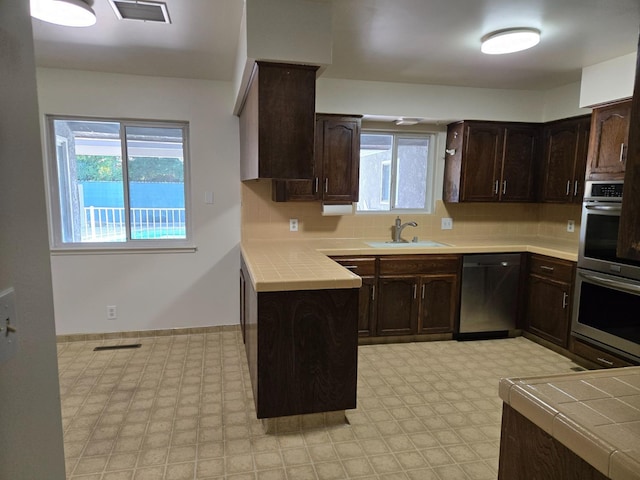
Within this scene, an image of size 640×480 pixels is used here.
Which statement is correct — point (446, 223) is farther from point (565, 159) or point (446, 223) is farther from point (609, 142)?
point (609, 142)

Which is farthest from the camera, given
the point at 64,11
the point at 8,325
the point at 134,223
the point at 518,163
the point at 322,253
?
the point at 518,163

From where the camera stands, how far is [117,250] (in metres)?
3.68

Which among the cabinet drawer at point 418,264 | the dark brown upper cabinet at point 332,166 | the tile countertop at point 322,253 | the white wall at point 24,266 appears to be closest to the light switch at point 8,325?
the white wall at point 24,266

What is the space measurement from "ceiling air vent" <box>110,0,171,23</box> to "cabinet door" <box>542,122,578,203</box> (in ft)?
11.6

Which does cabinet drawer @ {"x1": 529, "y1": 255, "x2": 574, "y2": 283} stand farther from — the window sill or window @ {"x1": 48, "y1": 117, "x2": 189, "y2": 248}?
window @ {"x1": 48, "y1": 117, "x2": 189, "y2": 248}

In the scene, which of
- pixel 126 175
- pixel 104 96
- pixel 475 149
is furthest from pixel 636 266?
pixel 104 96

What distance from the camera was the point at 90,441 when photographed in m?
2.23

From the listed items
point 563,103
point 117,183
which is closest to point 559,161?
point 563,103

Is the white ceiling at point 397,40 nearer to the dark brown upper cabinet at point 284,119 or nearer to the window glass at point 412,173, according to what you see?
the dark brown upper cabinet at point 284,119

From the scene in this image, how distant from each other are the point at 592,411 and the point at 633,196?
506 mm

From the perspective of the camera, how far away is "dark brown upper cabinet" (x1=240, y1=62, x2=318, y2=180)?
2.27 metres

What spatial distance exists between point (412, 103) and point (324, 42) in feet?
6.04

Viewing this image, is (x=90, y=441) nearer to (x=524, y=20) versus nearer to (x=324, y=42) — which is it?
(x=324, y=42)

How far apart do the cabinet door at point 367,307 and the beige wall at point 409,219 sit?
0.69 metres
